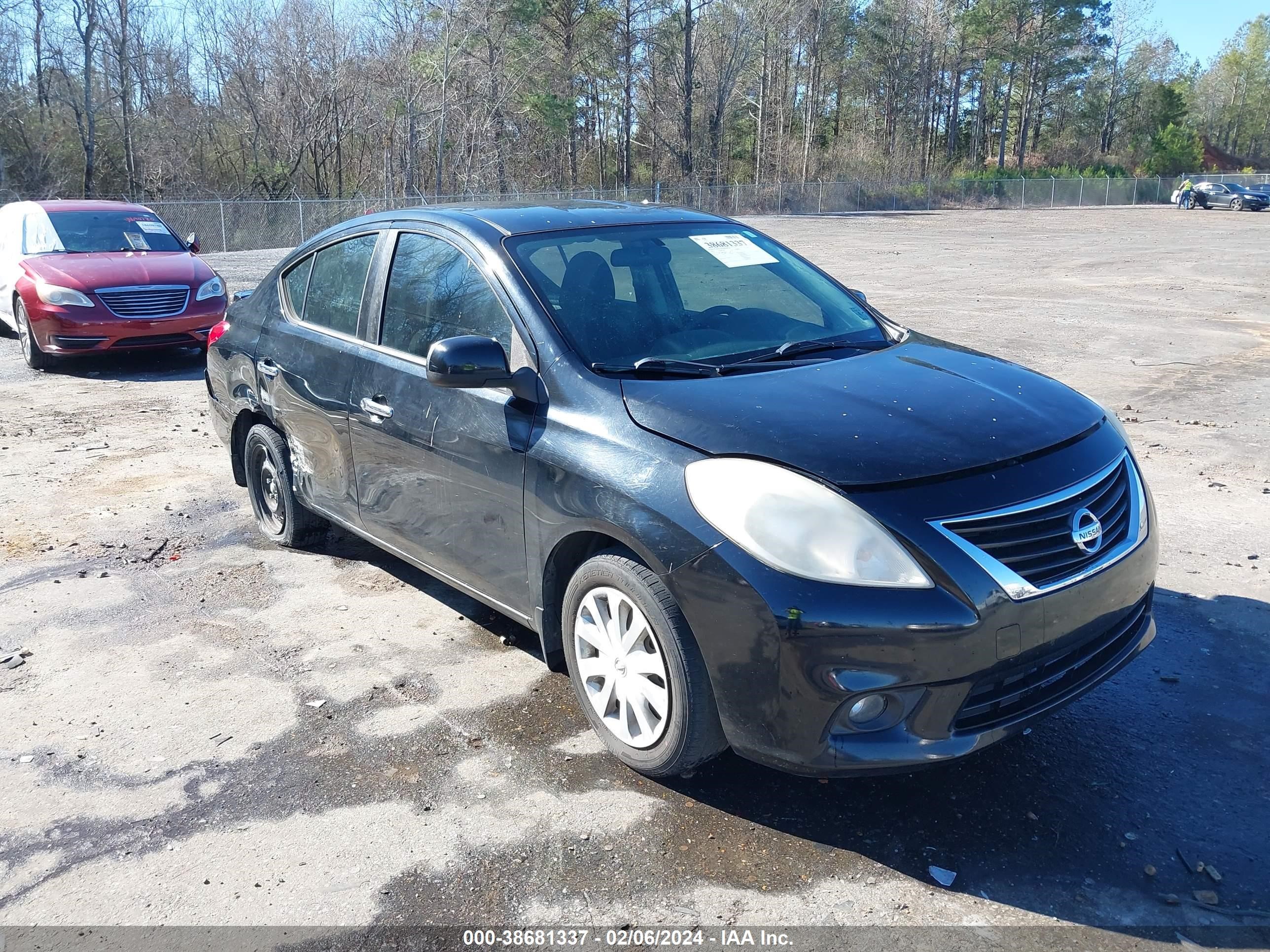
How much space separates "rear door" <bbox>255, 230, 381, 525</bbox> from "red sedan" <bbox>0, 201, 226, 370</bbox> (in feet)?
19.6

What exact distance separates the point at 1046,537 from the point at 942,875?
3.28 ft

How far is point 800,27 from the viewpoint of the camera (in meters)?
68.2

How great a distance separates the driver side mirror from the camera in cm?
362

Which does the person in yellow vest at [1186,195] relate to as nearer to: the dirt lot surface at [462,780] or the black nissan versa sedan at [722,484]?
the dirt lot surface at [462,780]

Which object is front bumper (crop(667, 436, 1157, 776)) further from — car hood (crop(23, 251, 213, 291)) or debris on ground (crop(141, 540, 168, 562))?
car hood (crop(23, 251, 213, 291))

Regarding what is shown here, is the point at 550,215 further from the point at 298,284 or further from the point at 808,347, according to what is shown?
the point at 298,284

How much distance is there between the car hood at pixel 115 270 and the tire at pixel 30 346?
510mm

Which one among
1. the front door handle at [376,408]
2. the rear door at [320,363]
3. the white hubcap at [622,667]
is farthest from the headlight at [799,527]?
the rear door at [320,363]

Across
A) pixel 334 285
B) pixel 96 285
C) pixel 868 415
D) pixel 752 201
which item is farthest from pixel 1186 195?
pixel 868 415

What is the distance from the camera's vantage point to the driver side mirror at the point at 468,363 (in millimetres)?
3619

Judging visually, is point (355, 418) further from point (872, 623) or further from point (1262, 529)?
point (1262, 529)

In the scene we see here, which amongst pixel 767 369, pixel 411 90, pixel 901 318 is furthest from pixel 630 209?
pixel 411 90

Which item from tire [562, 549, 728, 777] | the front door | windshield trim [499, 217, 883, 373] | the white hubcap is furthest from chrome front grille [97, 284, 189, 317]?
the white hubcap

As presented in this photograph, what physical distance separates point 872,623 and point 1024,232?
36.4 metres
